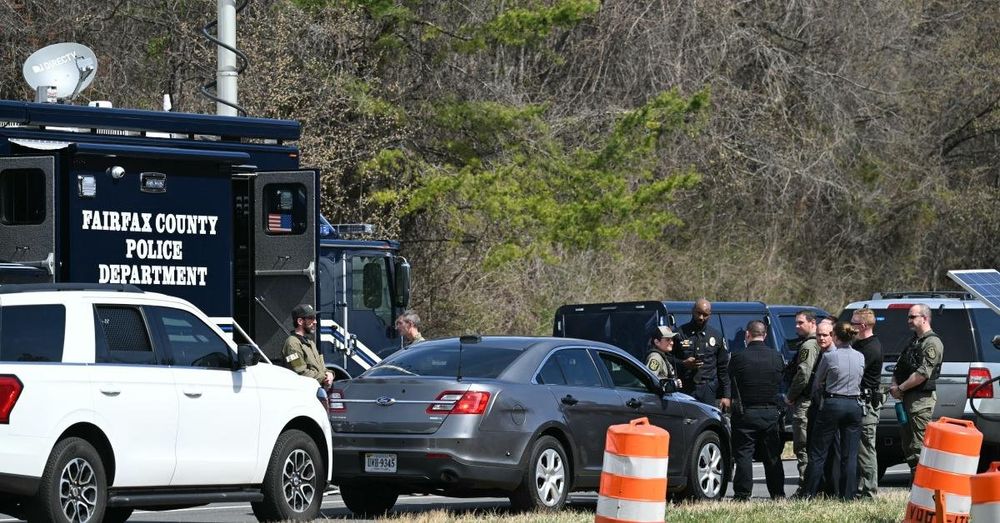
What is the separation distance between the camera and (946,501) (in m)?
9.59

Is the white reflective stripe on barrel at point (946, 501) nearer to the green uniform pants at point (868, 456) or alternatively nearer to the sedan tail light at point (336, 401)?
the green uniform pants at point (868, 456)

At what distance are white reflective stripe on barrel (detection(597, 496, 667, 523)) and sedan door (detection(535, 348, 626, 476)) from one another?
167 inches

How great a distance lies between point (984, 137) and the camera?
3919 cm

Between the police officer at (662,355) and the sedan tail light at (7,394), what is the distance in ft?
24.9

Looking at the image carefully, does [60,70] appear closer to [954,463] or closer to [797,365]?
[797,365]

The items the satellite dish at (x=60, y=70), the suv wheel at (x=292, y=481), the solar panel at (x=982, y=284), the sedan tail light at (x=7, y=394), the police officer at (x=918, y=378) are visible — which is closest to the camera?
the sedan tail light at (x=7, y=394)

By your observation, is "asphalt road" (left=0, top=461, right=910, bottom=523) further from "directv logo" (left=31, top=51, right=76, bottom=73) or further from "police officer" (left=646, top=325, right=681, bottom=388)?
"directv logo" (left=31, top=51, right=76, bottom=73)

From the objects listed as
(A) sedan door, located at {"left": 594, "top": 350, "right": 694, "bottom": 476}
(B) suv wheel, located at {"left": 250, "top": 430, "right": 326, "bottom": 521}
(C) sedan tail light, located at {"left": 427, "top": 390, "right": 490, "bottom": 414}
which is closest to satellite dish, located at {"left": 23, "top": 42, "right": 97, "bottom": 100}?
(B) suv wheel, located at {"left": 250, "top": 430, "right": 326, "bottom": 521}

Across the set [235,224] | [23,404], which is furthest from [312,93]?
[23,404]

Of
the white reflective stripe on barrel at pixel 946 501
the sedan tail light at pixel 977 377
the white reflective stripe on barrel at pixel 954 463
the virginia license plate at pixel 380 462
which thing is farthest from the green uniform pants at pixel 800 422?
the white reflective stripe on barrel at pixel 954 463

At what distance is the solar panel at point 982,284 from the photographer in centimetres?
1175

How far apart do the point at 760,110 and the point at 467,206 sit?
443 inches

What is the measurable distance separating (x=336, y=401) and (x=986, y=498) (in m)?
5.40

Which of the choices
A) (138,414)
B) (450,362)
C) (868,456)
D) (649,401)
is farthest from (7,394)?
(868,456)
